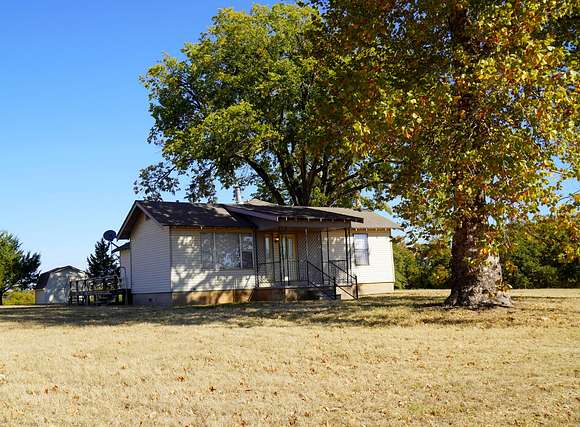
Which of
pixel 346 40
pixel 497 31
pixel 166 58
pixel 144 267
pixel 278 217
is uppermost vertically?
pixel 166 58

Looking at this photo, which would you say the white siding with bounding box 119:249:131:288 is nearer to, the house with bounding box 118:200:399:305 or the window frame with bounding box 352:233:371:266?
the house with bounding box 118:200:399:305

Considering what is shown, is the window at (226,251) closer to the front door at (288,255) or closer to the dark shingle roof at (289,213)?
the dark shingle roof at (289,213)

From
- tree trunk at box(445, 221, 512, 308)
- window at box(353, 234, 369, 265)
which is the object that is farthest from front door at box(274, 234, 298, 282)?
tree trunk at box(445, 221, 512, 308)

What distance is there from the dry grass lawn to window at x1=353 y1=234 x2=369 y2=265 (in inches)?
530

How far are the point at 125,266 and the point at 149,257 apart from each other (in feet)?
18.9

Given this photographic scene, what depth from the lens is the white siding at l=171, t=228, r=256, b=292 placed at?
79.6 ft

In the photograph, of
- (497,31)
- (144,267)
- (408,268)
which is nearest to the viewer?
(497,31)

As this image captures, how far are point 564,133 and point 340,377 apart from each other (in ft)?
23.4

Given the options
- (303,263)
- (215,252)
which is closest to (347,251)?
(303,263)

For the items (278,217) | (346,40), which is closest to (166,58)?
(278,217)

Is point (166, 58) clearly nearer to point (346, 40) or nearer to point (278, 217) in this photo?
point (278, 217)

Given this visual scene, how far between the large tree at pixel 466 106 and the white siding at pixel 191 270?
1061cm

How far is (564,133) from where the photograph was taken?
1221 cm

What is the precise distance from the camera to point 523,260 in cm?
3053
